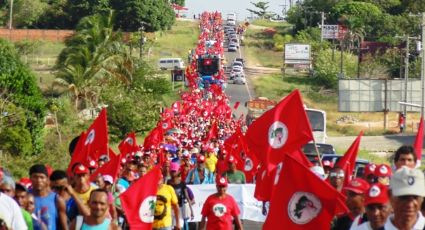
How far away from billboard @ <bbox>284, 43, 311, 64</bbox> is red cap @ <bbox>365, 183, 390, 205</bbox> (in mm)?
94897

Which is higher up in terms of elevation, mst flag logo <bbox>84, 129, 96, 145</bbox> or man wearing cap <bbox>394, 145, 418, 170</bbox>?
man wearing cap <bbox>394, 145, 418, 170</bbox>

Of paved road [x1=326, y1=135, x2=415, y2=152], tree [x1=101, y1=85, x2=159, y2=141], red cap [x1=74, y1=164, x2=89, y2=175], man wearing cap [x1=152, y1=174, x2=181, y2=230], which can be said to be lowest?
paved road [x1=326, y1=135, x2=415, y2=152]

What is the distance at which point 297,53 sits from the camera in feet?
341

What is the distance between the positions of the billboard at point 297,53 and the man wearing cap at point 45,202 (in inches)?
3631

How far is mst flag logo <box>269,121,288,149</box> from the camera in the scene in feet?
42.5

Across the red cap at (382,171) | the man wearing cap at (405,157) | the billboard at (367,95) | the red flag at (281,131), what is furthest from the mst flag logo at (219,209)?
the billboard at (367,95)

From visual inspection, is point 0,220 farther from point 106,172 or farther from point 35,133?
point 35,133

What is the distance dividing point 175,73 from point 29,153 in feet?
177

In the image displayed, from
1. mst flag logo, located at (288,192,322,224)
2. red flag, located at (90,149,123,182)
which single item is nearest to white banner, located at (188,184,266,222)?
red flag, located at (90,149,123,182)

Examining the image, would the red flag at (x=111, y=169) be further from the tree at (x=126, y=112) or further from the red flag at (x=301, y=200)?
the tree at (x=126, y=112)

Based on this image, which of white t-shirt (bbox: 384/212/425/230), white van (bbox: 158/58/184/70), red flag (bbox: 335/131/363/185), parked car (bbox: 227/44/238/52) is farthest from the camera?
parked car (bbox: 227/44/238/52)

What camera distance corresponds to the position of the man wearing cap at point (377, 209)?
784 centimetres

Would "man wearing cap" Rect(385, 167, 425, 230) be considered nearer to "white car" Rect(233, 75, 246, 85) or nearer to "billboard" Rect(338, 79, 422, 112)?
"billboard" Rect(338, 79, 422, 112)

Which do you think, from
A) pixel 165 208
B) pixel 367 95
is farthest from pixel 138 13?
pixel 165 208
